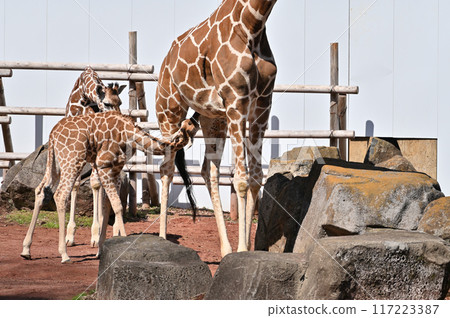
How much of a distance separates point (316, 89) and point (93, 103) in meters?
4.01

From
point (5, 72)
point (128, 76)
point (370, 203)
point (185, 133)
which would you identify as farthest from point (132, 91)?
point (370, 203)

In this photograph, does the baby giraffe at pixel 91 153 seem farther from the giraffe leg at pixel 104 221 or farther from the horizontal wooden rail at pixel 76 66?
the horizontal wooden rail at pixel 76 66

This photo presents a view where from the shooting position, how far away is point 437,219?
520 centimetres

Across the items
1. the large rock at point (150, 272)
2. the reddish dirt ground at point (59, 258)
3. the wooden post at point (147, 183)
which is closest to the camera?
the large rock at point (150, 272)

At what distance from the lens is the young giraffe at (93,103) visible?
8.34m

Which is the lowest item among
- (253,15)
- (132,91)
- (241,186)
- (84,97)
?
(241,186)

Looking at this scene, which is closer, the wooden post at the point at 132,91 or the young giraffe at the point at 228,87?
the young giraffe at the point at 228,87

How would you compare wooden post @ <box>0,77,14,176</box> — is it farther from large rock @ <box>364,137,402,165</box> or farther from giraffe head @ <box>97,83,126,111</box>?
large rock @ <box>364,137,402,165</box>

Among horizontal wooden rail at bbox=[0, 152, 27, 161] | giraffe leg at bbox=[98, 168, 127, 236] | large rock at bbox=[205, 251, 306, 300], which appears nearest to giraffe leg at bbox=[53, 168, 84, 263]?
giraffe leg at bbox=[98, 168, 127, 236]

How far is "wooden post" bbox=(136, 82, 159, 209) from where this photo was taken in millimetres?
11109

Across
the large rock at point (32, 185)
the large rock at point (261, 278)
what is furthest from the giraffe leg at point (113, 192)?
the large rock at point (261, 278)

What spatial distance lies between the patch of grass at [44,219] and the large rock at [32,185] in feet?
0.43

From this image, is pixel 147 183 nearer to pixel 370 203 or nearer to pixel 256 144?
pixel 256 144

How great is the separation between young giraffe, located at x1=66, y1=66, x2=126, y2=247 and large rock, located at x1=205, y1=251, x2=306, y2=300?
150 inches
